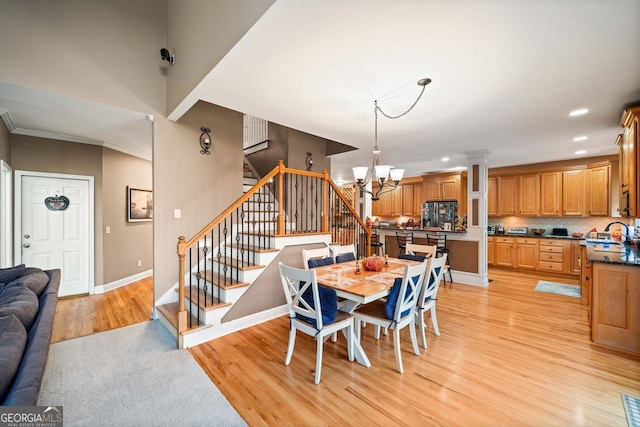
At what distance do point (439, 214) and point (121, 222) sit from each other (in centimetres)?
765

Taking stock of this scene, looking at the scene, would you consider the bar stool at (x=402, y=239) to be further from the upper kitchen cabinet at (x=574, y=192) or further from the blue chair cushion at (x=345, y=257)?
the upper kitchen cabinet at (x=574, y=192)

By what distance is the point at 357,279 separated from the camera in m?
2.60

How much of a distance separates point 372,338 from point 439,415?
3.81 feet

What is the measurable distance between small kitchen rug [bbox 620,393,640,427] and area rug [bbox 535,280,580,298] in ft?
10.2

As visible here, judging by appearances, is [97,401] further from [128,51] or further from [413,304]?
[128,51]

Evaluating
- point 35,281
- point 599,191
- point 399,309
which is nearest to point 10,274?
point 35,281

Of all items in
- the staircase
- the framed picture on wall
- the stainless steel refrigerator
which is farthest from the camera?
the stainless steel refrigerator

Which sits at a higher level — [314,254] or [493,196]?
[493,196]

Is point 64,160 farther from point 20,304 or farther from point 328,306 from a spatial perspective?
point 328,306

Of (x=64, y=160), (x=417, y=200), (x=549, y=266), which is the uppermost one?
(x=64, y=160)

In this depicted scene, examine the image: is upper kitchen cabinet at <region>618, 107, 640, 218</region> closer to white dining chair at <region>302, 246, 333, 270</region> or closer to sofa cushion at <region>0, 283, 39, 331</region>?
white dining chair at <region>302, 246, 333, 270</region>

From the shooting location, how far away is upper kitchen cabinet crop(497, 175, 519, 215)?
6.58 m

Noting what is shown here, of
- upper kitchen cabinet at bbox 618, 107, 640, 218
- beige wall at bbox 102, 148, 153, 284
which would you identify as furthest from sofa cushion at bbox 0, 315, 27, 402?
upper kitchen cabinet at bbox 618, 107, 640, 218

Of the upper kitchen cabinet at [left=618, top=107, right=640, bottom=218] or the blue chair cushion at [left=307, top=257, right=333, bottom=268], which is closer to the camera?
the upper kitchen cabinet at [left=618, top=107, right=640, bottom=218]
